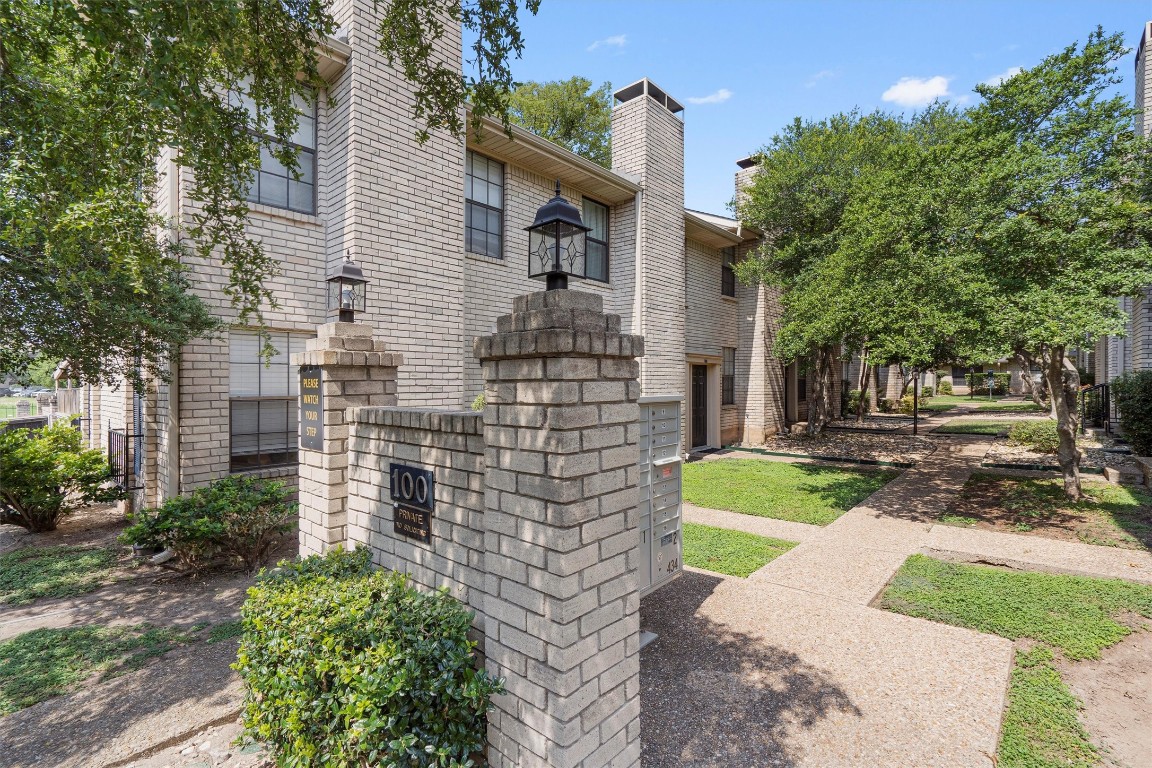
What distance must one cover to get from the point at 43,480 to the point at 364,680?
7.92m

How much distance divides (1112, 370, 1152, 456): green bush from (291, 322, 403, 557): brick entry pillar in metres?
13.7

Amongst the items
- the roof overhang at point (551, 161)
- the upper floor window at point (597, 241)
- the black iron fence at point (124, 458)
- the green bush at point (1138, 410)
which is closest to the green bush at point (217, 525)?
the black iron fence at point (124, 458)

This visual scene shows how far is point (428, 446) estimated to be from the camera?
129 inches

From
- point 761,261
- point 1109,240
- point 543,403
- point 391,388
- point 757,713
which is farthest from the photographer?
point 761,261

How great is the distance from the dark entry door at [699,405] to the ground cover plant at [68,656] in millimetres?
12332

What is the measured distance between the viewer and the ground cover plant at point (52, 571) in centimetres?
512

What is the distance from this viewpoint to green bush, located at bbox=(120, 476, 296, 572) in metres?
5.25

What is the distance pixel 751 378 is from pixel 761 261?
3739 millimetres

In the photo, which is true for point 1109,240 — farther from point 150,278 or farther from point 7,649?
point 7,649

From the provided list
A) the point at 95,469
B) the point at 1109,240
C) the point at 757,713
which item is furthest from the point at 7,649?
the point at 1109,240

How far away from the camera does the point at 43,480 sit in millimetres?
7027

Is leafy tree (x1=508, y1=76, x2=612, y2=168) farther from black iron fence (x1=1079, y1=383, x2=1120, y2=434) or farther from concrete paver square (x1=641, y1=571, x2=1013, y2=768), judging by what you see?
concrete paver square (x1=641, y1=571, x2=1013, y2=768)

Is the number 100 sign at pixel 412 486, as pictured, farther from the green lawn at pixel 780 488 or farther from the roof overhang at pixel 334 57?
the green lawn at pixel 780 488

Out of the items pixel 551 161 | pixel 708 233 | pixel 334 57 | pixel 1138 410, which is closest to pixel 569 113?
pixel 708 233
